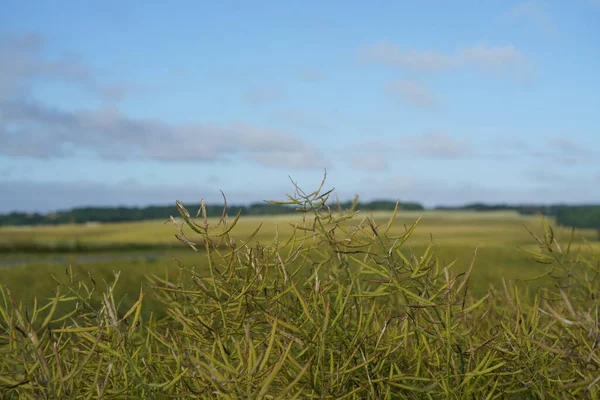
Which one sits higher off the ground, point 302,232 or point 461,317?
point 302,232

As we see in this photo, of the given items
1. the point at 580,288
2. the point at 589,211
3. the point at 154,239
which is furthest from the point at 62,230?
the point at 580,288

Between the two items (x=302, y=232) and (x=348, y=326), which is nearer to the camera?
(x=348, y=326)

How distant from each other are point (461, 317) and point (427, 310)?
12 centimetres

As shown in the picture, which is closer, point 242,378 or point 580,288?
point 242,378

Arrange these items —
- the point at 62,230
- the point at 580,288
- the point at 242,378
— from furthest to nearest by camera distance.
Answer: the point at 62,230 < the point at 580,288 < the point at 242,378

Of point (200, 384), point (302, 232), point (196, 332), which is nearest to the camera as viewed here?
point (200, 384)

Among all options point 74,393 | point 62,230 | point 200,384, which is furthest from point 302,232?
point 62,230

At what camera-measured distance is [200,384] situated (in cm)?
157

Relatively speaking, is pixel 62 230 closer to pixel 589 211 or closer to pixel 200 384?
pixel 589 211

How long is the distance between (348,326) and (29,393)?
963 mm

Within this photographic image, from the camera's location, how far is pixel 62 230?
81.6m

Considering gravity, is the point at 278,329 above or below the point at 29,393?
above

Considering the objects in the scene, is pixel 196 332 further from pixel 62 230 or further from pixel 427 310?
pixel 62 230

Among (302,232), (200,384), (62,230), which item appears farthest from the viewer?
(62,230)
